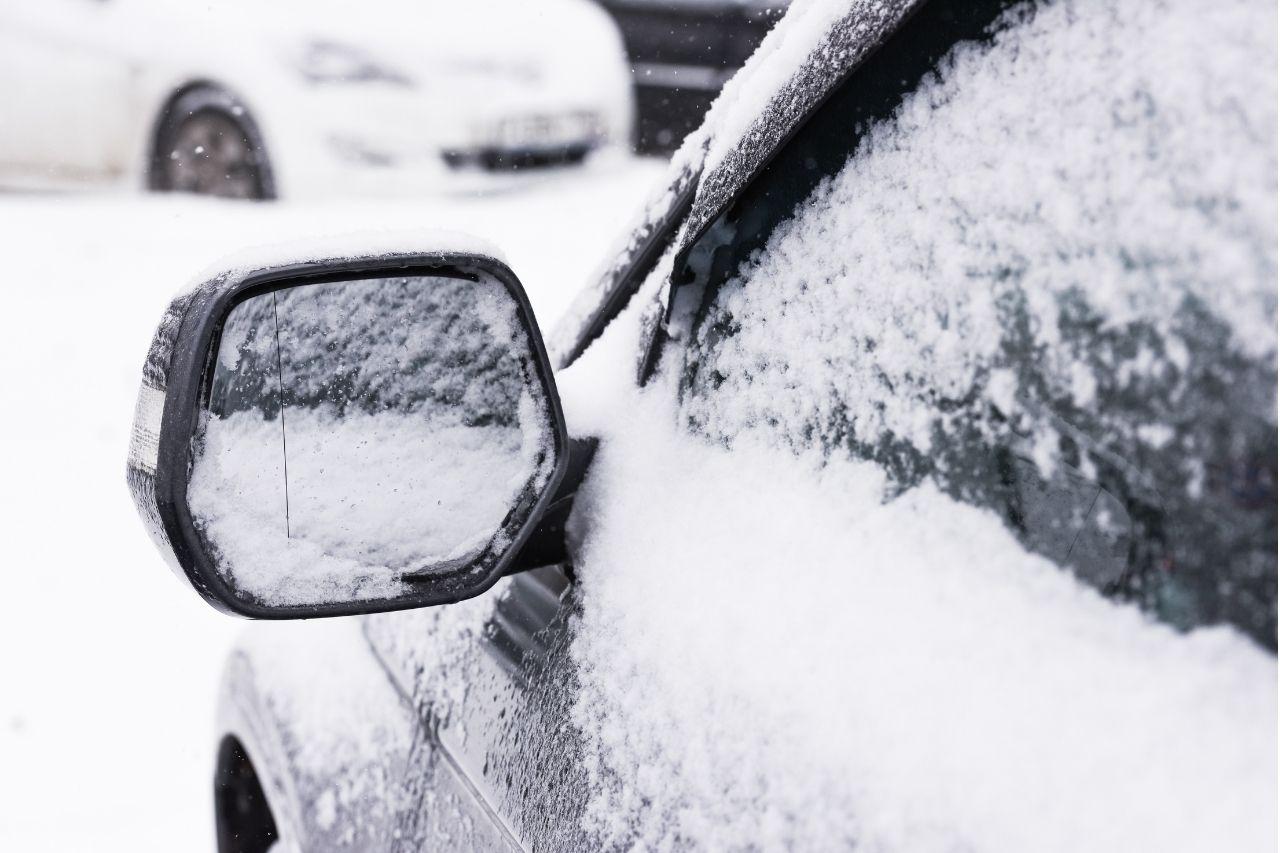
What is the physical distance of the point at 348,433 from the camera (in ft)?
4.13

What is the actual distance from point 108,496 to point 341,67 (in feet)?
11.2

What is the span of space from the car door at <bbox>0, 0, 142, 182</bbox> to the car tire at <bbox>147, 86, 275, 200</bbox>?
0.28 metres

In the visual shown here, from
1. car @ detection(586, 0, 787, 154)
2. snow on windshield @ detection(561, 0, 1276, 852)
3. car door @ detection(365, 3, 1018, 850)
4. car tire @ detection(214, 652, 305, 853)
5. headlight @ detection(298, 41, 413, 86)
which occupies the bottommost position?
car @ detection(586, 0, 787, 154)

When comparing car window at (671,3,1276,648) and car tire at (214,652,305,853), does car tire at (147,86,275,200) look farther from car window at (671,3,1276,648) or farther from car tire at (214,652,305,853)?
car window at (671,3,1276,648)

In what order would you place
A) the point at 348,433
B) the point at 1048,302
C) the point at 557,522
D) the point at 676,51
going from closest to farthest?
the point at 1048,302 → the point at 348,433 → the point at 557,522 → the point at 676,51

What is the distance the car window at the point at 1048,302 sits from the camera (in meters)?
0.72

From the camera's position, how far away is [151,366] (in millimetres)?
1229

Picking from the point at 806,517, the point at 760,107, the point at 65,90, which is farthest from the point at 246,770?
the point at 65,90

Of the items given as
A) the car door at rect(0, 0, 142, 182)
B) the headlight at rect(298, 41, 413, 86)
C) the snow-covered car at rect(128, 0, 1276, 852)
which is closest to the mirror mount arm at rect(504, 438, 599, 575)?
the snow-covered car at rect(128, 0, 1276, 852)

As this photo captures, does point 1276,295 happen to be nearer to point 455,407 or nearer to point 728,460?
point 728,460

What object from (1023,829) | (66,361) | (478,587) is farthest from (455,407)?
(66,361)

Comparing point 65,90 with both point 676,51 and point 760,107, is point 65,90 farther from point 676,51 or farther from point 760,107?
point 760,107

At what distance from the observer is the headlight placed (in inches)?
276

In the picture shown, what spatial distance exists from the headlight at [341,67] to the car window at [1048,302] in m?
6.50
